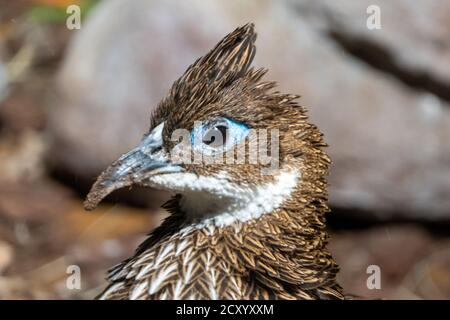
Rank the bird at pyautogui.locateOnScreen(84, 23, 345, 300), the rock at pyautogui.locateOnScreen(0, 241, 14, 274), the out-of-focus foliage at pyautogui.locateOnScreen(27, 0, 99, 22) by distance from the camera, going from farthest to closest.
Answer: the out-of-focus foliage at pyautogui.locateOnScreen(27, 0, 99, 22)
the rock at pyautogui.locateOnScreen(0, 241, 14, 274)
the bird at pyautogui.locateOnScreen(84, 23, 345, 300)

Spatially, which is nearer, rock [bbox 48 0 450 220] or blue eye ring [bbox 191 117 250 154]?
blue eye ring [bbox 191 117 250 154]

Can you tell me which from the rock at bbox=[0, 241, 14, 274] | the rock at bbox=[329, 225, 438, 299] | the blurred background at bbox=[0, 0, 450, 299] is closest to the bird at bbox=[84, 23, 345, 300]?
the blurred background at bbox=[0, 0, 450, 299]

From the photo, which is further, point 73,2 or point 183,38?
point 73,2

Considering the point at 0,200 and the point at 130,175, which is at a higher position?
the point at 0,200

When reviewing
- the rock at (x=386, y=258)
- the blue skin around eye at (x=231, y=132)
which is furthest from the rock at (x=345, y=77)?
the blue skin around eye at (x=231, y=132)

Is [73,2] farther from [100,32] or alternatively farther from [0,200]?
[0,200]

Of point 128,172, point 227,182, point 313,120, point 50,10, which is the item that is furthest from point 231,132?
point 50,10

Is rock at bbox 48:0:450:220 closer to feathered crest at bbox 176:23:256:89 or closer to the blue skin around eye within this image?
feathered crest at bbox 176:23:256:89

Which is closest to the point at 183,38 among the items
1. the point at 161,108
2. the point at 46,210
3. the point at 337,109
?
the point at 337,109
